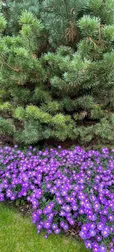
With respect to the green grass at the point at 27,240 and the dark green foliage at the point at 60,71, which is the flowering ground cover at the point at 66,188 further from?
the dark green foliage at the point at 60,71

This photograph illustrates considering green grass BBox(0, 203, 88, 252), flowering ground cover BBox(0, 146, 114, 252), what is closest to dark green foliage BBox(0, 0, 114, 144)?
flowering ground cover BBox(0, 146, 114, 252)

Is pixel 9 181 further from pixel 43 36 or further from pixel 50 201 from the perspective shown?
pixel 43 36

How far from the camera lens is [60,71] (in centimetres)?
272

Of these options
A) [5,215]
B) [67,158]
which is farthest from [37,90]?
[5,215]

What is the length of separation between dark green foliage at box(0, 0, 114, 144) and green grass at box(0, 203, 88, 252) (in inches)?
35.5

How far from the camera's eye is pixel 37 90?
2820 mm

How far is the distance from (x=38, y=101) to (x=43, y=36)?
2.40 feet

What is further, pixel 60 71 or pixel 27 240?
pixel 60 71

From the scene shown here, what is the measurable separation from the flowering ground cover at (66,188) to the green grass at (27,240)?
79 mm

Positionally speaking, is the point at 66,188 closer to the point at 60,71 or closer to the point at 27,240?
the point at 27,240

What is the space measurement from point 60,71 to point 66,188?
3.99ft

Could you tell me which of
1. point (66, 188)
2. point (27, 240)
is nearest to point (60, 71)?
point (66, 188)

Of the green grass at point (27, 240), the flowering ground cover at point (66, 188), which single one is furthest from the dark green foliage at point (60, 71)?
the green grass at point (27, 240)

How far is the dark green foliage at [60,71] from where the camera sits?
93.4 inches
